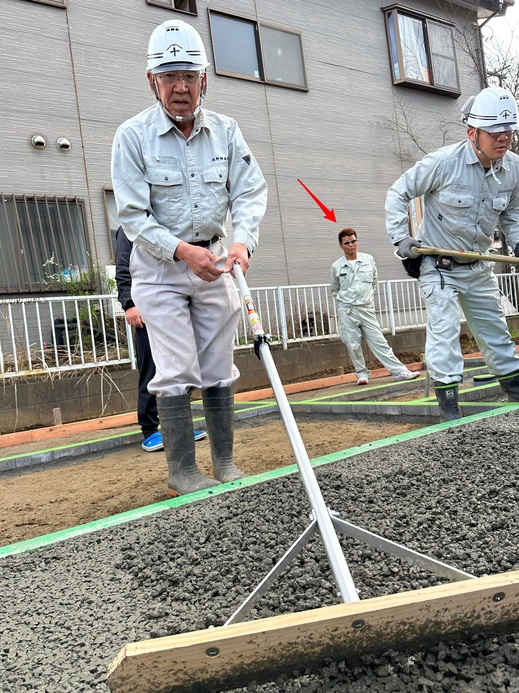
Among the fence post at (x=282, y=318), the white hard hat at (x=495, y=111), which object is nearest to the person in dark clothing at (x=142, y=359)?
the white hard hat at (x=495, y=111)

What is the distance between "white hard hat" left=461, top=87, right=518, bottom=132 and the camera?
145 inches

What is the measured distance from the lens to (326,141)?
10.4m

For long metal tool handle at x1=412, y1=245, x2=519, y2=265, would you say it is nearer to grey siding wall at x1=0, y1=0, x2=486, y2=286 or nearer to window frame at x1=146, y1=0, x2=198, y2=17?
grey siding wall at x1=0, y1=0, x2=486, y2=286

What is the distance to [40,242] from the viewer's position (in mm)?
7191

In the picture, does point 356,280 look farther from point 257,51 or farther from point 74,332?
point 257,51

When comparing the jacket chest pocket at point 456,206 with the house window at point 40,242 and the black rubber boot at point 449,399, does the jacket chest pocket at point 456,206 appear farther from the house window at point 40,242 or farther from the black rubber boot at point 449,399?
the house window at point 40,242

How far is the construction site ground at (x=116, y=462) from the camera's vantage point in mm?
2838

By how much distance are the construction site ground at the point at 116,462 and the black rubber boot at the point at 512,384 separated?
53cm

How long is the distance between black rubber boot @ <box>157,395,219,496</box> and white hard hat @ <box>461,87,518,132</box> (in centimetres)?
251

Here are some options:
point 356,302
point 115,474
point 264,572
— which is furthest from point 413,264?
point 356,302

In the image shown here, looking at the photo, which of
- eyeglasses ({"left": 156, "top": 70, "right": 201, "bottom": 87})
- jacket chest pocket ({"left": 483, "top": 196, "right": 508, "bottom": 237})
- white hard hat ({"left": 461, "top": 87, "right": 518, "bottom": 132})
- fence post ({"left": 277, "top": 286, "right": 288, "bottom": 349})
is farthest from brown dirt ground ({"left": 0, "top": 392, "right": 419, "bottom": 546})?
fence post ({"left": 277, "top": 286, "right": 288, "bottom": 349})

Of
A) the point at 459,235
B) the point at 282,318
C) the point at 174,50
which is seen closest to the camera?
the point at 174,50

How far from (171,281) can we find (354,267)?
194 inches

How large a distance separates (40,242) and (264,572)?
6.33 m
